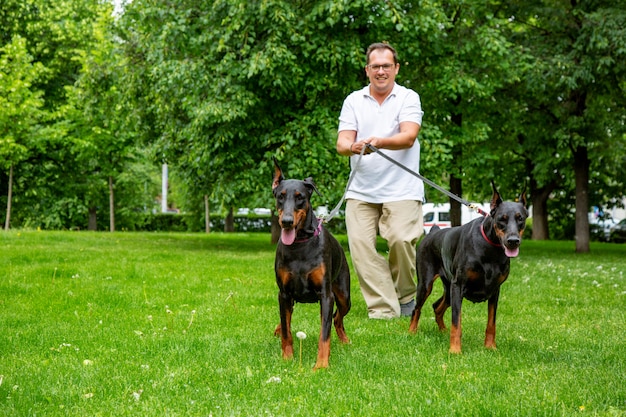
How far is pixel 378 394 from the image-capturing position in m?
4.16

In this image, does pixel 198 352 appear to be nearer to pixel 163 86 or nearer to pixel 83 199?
pixel 163 86

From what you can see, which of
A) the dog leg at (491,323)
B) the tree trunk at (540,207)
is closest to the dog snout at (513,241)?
the dog leg at (491,323)

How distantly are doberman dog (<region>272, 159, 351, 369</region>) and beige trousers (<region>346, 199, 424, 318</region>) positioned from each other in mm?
1803

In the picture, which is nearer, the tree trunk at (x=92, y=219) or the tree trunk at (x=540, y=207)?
the tree trunk at (x=540, y=207)

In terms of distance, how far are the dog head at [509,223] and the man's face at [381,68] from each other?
1.89m

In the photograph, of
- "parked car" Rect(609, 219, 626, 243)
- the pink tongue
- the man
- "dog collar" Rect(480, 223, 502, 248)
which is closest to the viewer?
the pink tongue

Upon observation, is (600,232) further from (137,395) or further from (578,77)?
(137,395)

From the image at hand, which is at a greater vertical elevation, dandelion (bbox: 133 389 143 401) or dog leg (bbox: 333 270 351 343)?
dog leg (bbox: 333 270 351 343)

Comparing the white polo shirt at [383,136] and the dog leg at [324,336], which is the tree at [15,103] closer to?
the white polo shirt at [383,136]

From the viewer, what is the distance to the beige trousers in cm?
682

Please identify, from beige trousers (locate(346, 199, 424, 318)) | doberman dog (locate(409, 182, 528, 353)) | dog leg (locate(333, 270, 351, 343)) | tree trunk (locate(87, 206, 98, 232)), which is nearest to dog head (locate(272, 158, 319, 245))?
dog leg (locate(333, 270, 351, 343))

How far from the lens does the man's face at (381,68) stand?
20.6 feet

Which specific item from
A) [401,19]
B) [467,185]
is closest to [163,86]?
[401,19]

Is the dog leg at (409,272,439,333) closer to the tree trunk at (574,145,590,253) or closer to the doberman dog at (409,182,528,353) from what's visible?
the doberman dog at (409,182,528,353)
